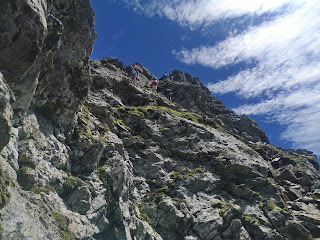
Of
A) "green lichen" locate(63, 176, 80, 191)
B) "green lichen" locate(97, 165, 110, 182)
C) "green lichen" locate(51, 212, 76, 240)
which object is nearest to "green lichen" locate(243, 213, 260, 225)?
"green lichen" locate(97, 165, 110, 182)

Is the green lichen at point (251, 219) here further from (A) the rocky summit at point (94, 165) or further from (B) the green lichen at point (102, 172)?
(B) the green lichen at point (102, 172)

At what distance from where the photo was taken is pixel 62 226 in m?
16.1

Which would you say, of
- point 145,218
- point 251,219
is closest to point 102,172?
point 145,218

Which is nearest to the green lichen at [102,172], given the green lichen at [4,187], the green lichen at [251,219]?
the green lichen at [4,187]

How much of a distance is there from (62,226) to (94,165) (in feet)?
32.1

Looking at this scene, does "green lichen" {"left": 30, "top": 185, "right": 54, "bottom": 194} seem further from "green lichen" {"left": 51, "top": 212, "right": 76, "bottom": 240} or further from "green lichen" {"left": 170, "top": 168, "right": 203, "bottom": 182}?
"green lichen" {"left": 170, "top": 168, "right": 203, "bottom": 182}

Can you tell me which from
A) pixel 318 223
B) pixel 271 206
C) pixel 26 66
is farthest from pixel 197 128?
pixel 26 66

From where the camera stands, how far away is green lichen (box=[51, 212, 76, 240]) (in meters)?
15.6

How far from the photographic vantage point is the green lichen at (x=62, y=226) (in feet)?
51.0

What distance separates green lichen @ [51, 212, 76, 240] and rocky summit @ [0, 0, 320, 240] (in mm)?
74

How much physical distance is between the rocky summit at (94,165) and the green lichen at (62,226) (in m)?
0.07

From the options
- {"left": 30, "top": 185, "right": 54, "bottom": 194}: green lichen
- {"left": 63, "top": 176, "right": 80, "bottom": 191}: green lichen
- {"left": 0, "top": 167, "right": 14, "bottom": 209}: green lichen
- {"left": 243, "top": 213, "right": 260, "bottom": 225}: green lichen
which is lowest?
{"left": 0, "top": 167, "right": 14, "bottom": 209}: green lichen

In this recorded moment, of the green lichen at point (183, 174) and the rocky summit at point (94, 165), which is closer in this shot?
the rocky summit at point (94, 165)

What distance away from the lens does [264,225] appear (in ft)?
114
